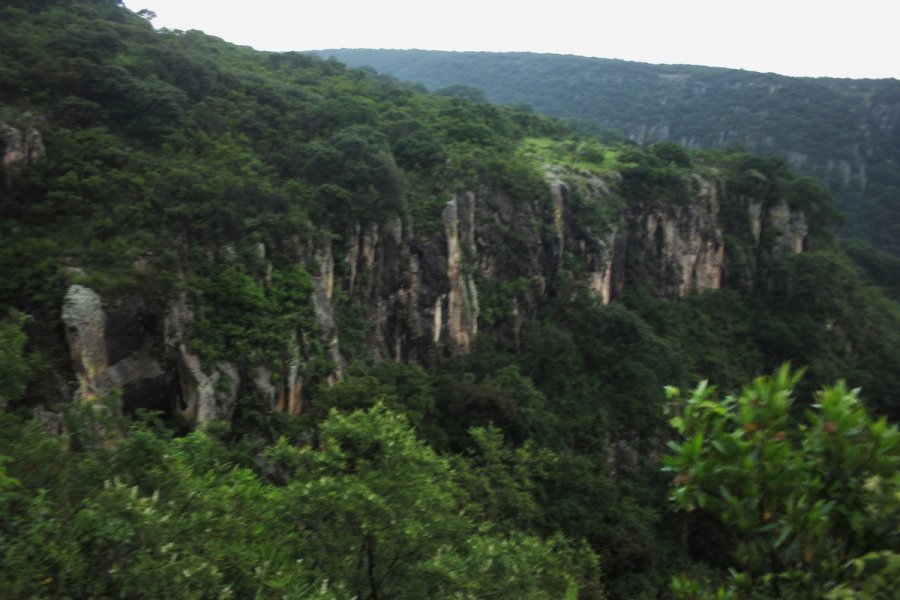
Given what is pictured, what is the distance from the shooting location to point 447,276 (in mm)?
23500

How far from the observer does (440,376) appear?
2161 cm

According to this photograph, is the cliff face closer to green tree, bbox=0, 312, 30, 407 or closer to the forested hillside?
the forested hillside

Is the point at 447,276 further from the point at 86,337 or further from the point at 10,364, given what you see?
the point at 10,364

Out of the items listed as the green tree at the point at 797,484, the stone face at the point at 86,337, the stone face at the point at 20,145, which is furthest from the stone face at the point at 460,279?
the green tree at the point at 797,484

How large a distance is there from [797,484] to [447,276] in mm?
20813

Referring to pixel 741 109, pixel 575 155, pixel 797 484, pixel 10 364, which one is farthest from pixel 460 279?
pixel 741 109

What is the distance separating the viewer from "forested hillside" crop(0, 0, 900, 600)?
534cm

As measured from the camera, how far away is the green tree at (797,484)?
2715 mm

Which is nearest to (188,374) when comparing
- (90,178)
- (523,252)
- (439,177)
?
(90,178)

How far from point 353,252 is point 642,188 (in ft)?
60.4

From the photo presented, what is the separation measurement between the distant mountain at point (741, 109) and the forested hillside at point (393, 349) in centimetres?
2430

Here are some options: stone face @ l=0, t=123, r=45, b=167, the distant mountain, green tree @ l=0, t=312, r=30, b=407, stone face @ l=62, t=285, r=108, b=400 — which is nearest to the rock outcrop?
stone face @ l=0, t=123, r=45, b=167

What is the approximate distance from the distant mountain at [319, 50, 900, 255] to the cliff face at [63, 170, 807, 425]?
21381 mm

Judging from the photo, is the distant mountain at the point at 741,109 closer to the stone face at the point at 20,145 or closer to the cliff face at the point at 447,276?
the cliff face at the point at 447,276
